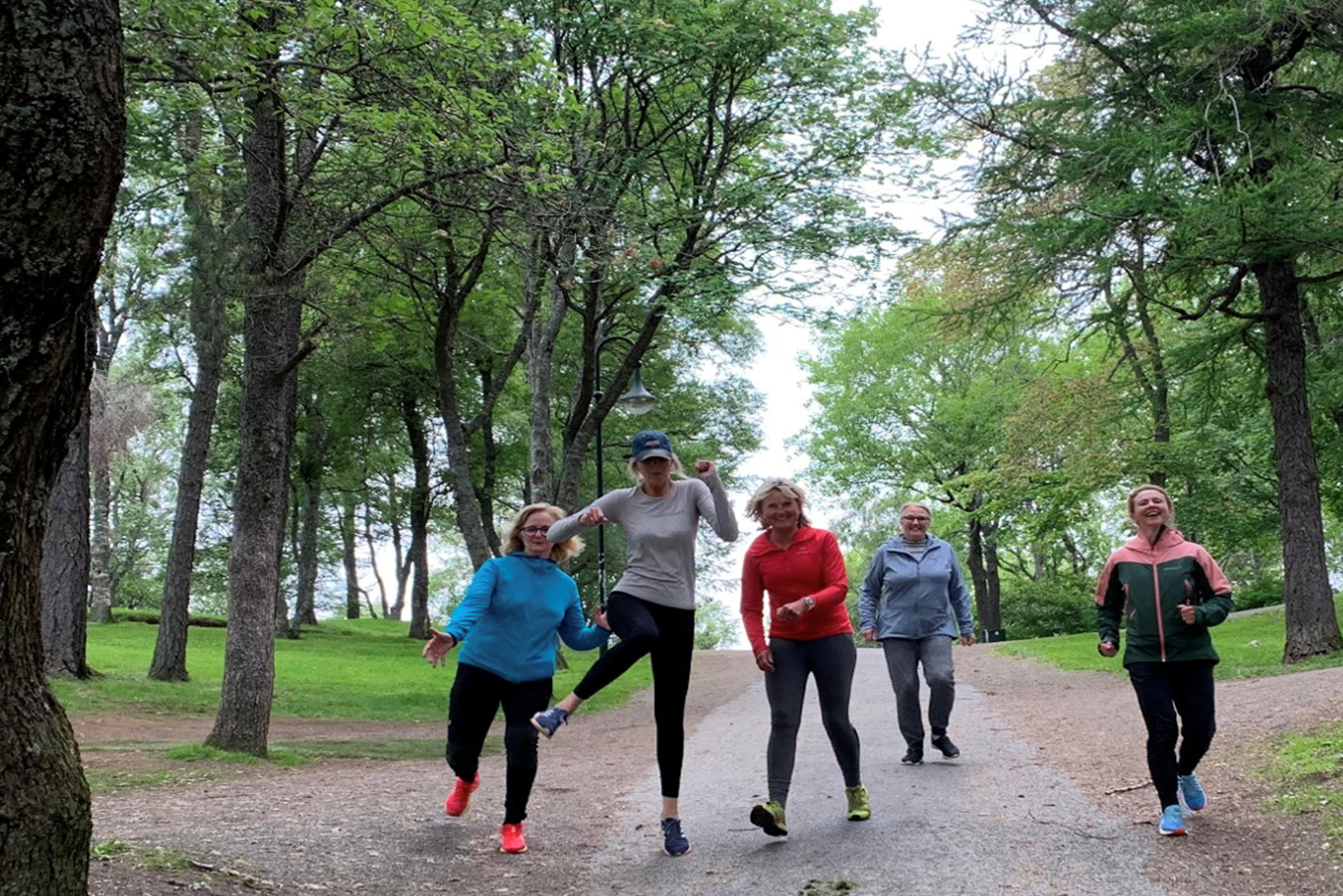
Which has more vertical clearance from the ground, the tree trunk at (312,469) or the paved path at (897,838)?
the tree trunk at (312,469)

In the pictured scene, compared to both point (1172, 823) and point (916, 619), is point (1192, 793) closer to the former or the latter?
point (1172, 823)

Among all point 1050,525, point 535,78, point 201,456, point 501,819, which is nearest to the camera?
point 501,819

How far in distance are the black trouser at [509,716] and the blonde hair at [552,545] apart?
0.70 m

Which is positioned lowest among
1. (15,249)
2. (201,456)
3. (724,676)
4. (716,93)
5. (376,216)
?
(724,676)

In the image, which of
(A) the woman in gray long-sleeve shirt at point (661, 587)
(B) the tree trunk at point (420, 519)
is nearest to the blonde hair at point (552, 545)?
(A) the woman in gray long-sleeve shirt at point (661, 587)

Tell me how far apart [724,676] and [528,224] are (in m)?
14.9

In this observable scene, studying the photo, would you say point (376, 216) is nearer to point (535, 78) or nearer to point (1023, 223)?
point (535, 78)

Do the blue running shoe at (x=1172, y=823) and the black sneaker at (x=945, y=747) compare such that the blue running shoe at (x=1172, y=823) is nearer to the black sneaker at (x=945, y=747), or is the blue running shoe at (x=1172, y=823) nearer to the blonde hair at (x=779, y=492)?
the blonde hair at (x=779, y=492)

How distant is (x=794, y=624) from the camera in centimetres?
638

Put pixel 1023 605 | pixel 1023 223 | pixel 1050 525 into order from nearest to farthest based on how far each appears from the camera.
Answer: pixel 1023 223 → pixel 1050 525 → pixel 1023 605

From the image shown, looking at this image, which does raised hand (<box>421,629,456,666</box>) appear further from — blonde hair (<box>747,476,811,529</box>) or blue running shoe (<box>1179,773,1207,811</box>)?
blue running shoe (<box>1179,773,1207,811</box>)

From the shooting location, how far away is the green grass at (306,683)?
53.9 ft

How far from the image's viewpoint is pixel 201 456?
2061 cm

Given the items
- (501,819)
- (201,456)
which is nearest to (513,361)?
(201,456)
